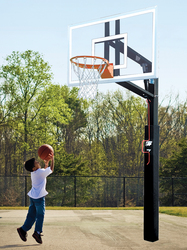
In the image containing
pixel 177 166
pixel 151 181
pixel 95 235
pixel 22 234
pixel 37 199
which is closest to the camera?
pixel 37 199

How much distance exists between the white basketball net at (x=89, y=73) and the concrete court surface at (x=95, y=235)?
371 cm

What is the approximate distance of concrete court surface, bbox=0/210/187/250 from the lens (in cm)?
780

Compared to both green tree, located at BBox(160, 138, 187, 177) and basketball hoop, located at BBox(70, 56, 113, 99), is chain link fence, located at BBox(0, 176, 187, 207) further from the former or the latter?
basketball hoop, located at BBox(70, 56, 113, 99)

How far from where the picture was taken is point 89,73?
9273 millimetres

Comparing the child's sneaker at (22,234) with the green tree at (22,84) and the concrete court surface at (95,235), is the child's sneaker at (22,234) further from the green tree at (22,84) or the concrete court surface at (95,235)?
the green tree at (22,84)

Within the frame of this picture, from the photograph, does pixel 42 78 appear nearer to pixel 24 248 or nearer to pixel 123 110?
pixel 123 110

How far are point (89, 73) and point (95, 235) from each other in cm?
435

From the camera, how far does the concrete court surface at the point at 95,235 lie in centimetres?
780

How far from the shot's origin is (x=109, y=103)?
36844mm

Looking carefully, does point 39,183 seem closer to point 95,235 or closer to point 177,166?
point 95,235

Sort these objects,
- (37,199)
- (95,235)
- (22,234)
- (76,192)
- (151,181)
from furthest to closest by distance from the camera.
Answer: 1. (76,192)
2. (95,235)
3. (151,181)
4. (22,234)
5. (37,199)

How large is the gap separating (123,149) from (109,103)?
5.18 metres

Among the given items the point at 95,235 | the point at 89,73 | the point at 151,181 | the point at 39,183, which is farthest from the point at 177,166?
the point at 39,183

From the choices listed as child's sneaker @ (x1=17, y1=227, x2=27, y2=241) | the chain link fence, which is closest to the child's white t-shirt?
child's sneaker @ (x1=17, y1=227, x2=27, y2=241)
